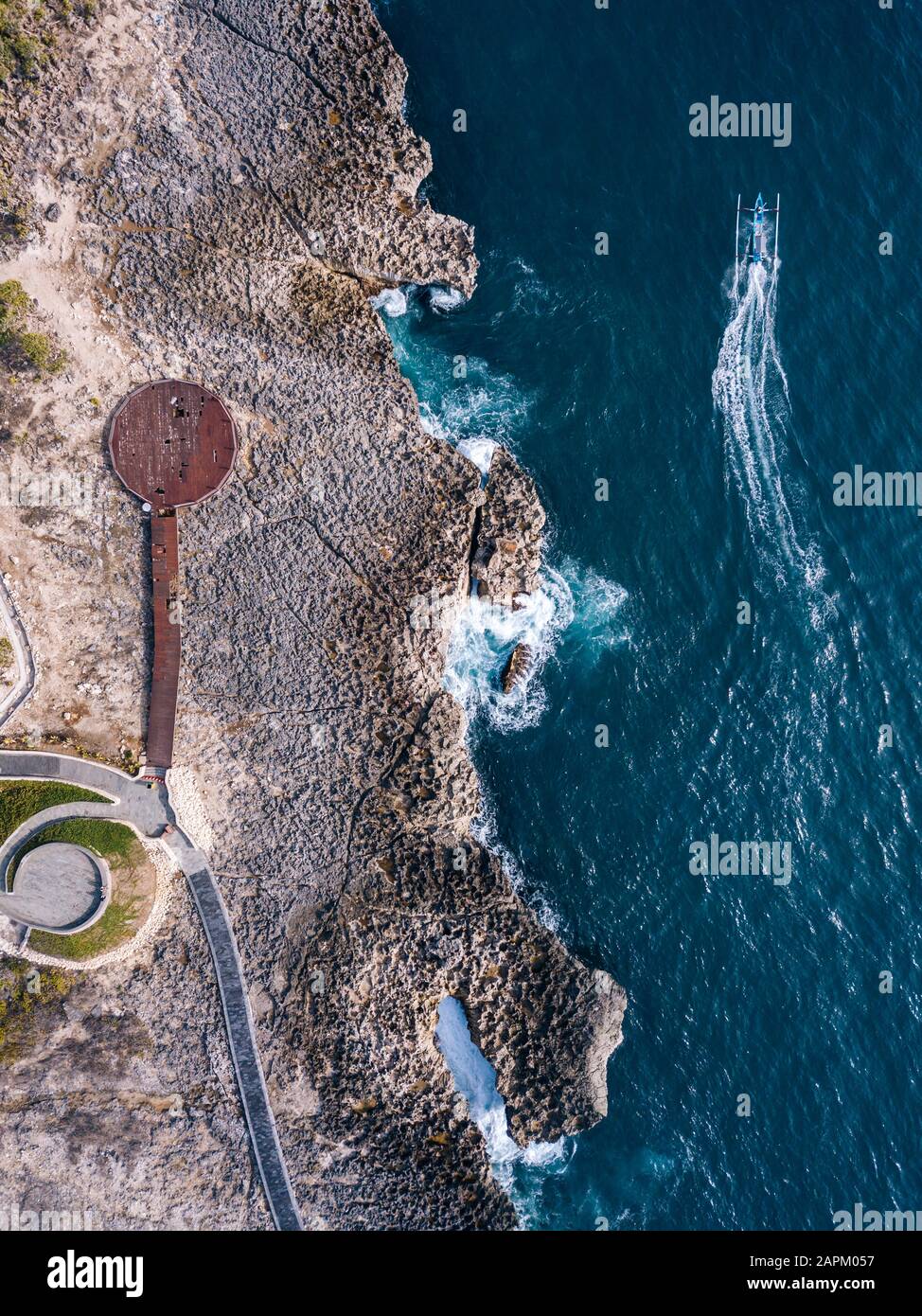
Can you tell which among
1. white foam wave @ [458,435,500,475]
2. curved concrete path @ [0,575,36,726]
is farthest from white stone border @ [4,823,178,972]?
white foam wave @ [458,435,500,475]

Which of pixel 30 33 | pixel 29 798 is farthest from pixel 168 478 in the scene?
pixel 30 33

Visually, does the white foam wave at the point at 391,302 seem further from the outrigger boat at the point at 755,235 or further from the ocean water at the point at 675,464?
the outrigger boat at the point at 755,235

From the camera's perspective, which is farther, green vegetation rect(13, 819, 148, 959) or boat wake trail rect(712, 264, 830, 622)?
boat wake trail rect(712, 264, 830, 622)

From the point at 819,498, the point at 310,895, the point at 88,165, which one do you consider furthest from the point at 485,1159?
the point at 88,165

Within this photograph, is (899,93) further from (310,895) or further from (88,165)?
(310,895)

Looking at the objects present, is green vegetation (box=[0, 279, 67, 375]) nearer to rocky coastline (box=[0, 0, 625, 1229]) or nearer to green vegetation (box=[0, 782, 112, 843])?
rocky coastline (box=[0, 0, 625, 1229])
